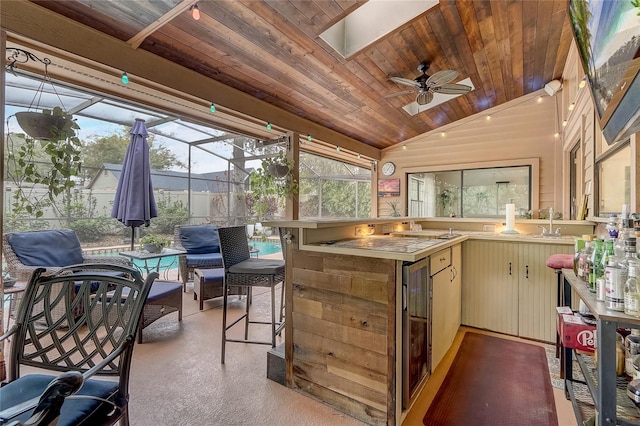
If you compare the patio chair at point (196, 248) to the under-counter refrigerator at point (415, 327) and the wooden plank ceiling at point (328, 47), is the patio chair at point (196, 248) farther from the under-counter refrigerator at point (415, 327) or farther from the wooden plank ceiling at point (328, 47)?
the under-counter refrigerator at point (415, 327)

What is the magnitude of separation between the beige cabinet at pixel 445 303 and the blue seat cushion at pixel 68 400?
2020 millimetres

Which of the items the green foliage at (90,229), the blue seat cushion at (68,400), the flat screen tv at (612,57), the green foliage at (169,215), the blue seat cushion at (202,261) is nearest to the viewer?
the blue seat cushion at (68,400)

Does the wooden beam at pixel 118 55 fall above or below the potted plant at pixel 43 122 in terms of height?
above

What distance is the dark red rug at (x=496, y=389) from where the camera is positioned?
1.92m

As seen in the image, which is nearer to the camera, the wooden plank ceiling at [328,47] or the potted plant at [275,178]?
the wooden plank ceiling at [328,47]

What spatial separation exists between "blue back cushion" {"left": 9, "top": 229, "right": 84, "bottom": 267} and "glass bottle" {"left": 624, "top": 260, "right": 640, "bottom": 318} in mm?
4552

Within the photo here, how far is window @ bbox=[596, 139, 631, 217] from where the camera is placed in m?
1.93

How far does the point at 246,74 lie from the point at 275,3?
974 mm

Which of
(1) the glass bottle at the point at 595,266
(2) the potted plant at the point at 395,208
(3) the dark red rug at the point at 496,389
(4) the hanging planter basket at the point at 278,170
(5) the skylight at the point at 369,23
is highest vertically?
(5) the skylight at the point at 369,23

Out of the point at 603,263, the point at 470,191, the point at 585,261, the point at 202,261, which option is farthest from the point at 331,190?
the point at 603,263

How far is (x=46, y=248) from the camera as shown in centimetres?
322

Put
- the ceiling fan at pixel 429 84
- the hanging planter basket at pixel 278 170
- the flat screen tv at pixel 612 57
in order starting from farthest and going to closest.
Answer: the hanging planter basket at pixel 278 170 < the ceiling fan at pixel 429 84 < the flat screen tv at pixel 612 57

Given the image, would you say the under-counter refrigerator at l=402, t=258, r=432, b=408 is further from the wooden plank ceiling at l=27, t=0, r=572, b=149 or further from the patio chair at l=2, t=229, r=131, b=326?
the patio chair at l=2, t=229, r=131, b=326

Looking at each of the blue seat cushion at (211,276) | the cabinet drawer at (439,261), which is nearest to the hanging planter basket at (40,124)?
the blue seat cushion at (211,276)
